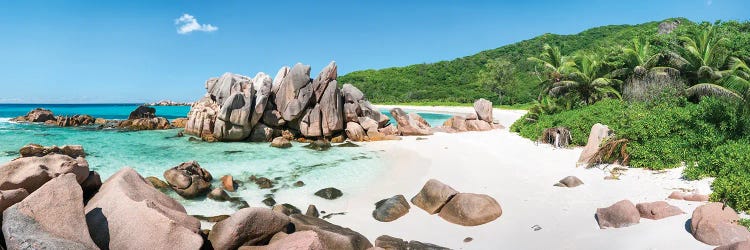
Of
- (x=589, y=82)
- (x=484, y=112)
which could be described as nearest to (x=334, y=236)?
(x=589, y=82)

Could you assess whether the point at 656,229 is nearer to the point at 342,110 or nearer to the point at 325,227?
the point at 325,227

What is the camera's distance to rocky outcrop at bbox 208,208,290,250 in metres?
6.92

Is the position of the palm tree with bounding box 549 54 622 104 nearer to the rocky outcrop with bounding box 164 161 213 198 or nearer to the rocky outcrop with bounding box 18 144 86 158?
the rocky outcrop with bounding box 164 161 213 198

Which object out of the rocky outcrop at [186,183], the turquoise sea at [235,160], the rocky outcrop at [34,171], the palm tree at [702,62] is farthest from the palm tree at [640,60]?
the rocky outcrop at [34,171]

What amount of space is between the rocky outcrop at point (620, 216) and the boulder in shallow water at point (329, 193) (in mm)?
6941

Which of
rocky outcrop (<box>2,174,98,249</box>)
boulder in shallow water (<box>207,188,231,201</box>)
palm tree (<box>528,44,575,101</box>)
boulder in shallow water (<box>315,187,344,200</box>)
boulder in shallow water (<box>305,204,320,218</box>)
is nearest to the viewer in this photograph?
rocky outcrop (<box>2,174,98,249</box>)

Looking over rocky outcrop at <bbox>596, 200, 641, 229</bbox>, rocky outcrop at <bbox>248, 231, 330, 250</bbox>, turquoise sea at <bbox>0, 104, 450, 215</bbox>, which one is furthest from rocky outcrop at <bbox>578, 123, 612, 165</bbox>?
rocky outcrop at <bbox>248, 231, 330, 250</bbox>

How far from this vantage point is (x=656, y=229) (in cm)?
748

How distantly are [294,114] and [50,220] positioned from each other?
21870 millimetres

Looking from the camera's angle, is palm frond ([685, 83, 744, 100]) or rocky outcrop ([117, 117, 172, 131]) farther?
rocky outcrop ([117, 117, 172, 131])

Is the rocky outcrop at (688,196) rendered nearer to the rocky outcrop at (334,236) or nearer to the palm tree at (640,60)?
the rocky outcrop at (334,236)

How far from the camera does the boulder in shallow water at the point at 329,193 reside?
38.8ft

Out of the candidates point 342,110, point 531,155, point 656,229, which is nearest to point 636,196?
point 656,229

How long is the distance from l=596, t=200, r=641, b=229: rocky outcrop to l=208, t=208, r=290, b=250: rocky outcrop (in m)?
6.67
